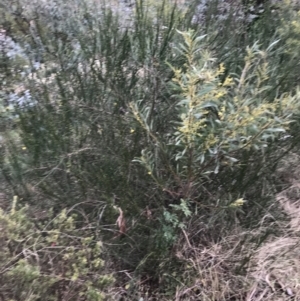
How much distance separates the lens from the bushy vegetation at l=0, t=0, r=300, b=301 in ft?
7.05

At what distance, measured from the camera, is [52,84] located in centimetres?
293

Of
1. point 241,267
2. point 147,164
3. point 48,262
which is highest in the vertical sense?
point 147,164

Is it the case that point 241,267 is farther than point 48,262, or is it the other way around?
point 241,267

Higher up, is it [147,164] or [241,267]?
[147,164]

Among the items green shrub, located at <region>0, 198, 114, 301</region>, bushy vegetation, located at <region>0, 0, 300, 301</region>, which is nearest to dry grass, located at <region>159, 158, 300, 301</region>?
bushy vegetation, located at <region>0, 0, 300, 301</region>

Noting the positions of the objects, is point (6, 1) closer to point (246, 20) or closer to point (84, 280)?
point (246, 20)

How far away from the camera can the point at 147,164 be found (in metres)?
2.22

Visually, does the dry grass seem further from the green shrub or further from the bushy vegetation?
the green shrub

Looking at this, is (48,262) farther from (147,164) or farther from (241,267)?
(241,267)

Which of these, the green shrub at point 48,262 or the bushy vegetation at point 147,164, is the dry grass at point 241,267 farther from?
the green shrub at point 48,262

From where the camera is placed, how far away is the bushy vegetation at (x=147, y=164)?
215cm

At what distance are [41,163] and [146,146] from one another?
1.93 feet

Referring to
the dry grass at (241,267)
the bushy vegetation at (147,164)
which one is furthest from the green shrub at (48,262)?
the dry grass at (241,267)

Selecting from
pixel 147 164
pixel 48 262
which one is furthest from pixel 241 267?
pixel 48 262
